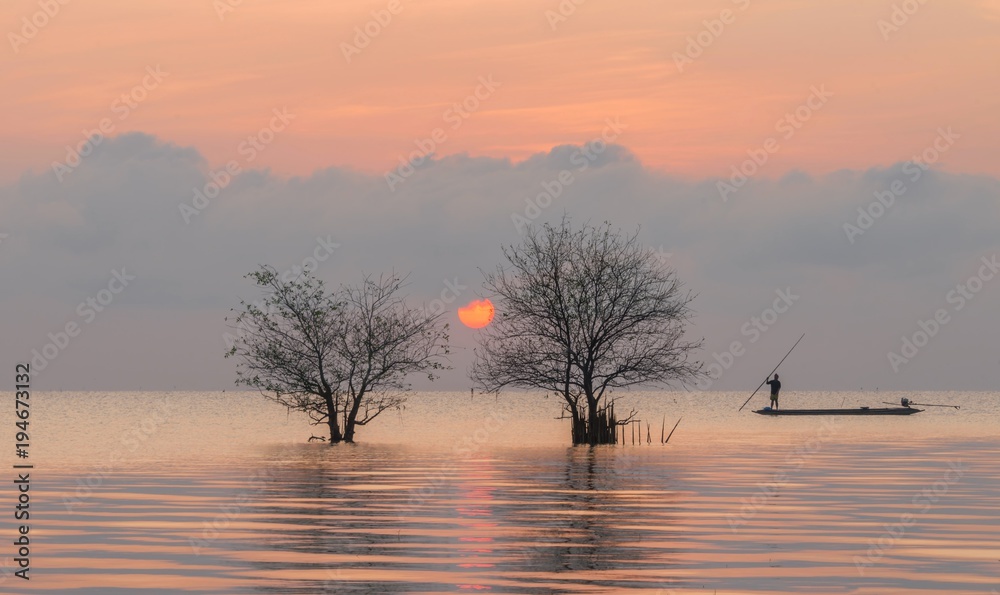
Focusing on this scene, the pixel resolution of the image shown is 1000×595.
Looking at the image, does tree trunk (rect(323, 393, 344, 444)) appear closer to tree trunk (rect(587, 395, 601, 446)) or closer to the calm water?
the calm water

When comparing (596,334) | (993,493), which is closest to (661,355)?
(596,334)

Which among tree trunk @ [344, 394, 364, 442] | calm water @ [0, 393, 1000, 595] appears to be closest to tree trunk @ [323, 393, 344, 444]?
tree trunk @ [344, 394, 364, 442]

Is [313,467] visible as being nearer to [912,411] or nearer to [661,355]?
[661,355]

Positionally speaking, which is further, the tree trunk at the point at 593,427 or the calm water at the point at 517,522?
the tree trunk at the point at 593,427

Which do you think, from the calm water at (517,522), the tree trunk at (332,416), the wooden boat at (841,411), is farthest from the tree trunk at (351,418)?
the wooden boat at (841,411)

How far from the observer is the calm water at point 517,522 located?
58.5 ft

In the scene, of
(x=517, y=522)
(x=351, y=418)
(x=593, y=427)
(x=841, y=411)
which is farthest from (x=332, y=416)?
(x=841, y=411)

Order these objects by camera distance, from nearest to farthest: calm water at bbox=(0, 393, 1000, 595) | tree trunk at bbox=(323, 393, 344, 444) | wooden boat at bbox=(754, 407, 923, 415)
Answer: calm water at bbox=(0, 393, 1000, 595)
tree trunk at bbox=(323, 393, 344, 444)
wooden boat at bbox=(754, 407, 923, 415)

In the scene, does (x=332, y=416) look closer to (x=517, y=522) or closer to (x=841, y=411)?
(x=517, y=522)

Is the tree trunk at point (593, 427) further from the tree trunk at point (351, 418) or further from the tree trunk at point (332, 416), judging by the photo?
the tree trunk at point (332, 416)

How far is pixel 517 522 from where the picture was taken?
79.9 ft

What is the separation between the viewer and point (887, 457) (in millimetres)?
45156

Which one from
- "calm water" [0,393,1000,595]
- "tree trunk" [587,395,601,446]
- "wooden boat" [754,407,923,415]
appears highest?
"wooden boat" [754,407,923,415]

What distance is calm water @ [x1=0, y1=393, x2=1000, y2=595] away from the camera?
17.8 m
